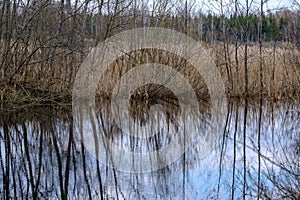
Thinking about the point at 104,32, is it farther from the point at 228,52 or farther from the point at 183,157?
the point at 183,157

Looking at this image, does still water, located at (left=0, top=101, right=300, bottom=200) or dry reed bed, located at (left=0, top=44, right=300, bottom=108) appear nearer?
still water, located at (left=0, top=101, right=300, bottom=200)

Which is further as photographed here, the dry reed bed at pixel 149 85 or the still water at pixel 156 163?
the dry reed bed at pixel 149 85

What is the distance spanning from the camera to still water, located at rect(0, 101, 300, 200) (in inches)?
108

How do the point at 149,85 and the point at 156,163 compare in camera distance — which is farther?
the point at 149,85

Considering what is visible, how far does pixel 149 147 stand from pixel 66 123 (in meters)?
1.57

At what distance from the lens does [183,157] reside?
3701mm

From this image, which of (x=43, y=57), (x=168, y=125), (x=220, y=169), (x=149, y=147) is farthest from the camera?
(x=43, y=57)

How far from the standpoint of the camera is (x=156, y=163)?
140 inches

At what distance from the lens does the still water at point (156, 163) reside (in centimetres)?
275

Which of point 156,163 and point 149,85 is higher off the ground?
point 149,85

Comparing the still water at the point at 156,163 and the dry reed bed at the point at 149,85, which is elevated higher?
the dry reed bed at the point at 149,85

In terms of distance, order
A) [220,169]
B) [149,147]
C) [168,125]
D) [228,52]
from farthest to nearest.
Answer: [228,52] → [168,125] → [149,147] → [220,169]

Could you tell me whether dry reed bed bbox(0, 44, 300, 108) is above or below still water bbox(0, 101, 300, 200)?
above

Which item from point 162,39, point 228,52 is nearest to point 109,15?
point 162,39
